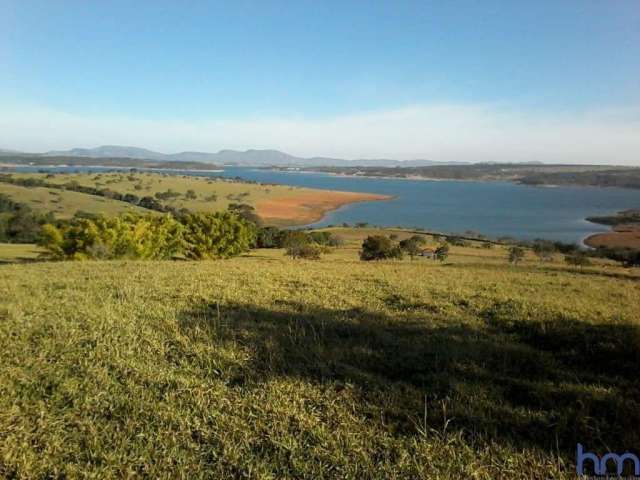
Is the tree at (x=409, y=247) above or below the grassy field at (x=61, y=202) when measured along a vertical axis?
below

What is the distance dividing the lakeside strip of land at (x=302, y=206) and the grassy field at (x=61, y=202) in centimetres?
3775

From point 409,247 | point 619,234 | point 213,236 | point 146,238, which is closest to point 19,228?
point 213,236

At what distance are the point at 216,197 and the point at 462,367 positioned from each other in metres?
141

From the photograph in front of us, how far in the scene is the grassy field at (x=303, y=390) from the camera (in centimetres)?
298

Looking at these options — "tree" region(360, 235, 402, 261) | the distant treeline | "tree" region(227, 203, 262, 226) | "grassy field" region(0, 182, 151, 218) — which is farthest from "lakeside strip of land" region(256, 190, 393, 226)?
the distant treeline

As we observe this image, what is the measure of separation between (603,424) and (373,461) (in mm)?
2044

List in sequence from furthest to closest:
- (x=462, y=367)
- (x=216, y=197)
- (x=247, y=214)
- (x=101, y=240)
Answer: (x=216, y=197)
(x=247, y=214)
(x=101, y=240)
(x=462, y=367)

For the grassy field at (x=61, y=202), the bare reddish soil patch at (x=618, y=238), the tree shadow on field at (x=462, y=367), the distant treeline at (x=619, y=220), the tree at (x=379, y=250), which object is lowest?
the bare reddish soil patch at (x=618, y=238)

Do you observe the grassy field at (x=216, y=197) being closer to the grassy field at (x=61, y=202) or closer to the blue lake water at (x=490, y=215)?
the grassy field at (x=61, y=202)

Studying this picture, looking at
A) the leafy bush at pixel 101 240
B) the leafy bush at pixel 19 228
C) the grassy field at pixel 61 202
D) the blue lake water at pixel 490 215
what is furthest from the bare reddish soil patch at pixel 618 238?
the leafy bush at pixel 19 228

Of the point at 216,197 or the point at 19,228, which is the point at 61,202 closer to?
the point at 19,228

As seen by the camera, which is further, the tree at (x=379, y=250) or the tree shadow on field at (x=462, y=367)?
the tree at (x=379, y=250)

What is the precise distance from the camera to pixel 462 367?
4664 millimetres

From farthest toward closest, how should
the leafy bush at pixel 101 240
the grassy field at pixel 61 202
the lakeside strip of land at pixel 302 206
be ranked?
the lakeside strip of land at pixel 302 206
the grassy field at pixel 61 202
the leafy bush at pixel 101 240
